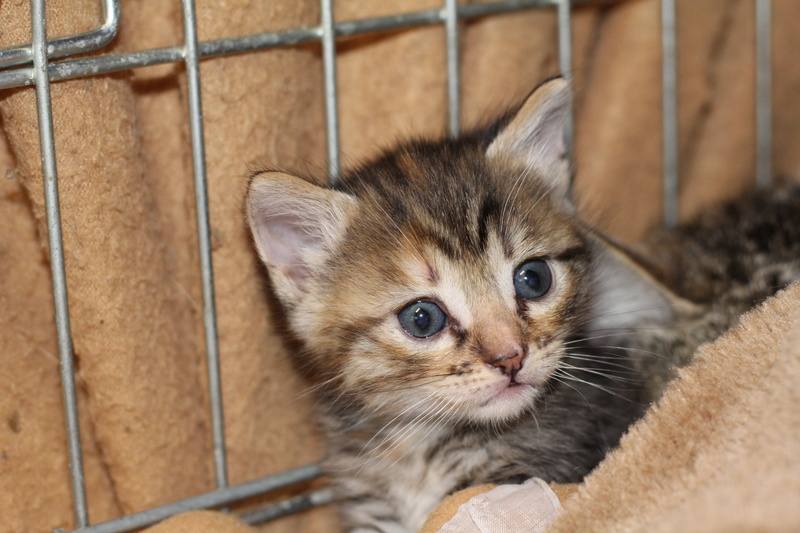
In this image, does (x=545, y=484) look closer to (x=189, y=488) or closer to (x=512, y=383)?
(x=512, y=383)

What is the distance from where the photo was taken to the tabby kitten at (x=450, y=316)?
5.24ft

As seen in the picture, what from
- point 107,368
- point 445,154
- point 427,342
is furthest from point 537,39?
point 107,368

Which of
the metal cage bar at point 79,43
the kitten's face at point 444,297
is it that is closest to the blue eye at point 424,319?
the kitten's face at point 444,297

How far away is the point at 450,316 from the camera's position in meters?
1.61

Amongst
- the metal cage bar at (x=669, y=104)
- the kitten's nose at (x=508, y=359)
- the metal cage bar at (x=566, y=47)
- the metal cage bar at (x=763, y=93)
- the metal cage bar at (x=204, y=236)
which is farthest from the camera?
the metal cage bar at (x=763, y=93)

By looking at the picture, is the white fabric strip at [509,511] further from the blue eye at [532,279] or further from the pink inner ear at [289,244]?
the pink inner ear at [289,244]

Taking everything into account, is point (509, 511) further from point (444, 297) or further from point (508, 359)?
point (444, 297)

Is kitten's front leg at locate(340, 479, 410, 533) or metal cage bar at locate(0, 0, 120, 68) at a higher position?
metal cage bar at locate(0, 0, 120, 68)

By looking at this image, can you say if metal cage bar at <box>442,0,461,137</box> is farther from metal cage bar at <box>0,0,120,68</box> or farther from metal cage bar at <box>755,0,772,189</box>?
metal cage bar at <box>755,0,772,189</box>

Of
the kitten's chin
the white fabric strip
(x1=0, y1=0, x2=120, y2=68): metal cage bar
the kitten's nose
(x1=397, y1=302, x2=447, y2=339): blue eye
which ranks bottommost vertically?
the white fabric strip

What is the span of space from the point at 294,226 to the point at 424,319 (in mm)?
361

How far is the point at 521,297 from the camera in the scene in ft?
5.46

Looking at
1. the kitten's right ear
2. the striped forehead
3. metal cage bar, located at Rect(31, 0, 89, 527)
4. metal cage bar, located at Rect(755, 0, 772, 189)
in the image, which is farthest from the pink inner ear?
metal cage bar, located at Rect(755, 0, 772, 189)

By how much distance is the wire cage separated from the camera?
56.9 inches
